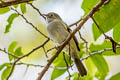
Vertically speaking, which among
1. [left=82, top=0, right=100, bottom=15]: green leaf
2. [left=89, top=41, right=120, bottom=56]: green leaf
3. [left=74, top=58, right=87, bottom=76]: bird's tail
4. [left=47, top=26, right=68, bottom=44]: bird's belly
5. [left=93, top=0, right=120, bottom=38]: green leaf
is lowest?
[left=74, top=58, right=87, bottom=76]: bird's tail

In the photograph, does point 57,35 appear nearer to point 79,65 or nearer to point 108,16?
point 79,65

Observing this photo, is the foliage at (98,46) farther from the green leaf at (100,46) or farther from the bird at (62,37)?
the bird at (62,37)

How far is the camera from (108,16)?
120 cm

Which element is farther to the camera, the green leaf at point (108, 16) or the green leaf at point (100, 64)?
the green leaf at point (100, 64)

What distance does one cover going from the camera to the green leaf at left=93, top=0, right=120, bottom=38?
1.18 meters

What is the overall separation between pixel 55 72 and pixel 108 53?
372 mm

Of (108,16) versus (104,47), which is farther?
(104,47)

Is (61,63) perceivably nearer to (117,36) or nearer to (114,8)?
(117,36)

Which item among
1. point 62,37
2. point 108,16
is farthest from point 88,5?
point 62,37

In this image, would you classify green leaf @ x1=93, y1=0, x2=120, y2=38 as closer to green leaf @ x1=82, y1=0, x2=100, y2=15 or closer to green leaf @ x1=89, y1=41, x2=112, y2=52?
green leaf @ x1=82, y1=0, x2=100, y2=15

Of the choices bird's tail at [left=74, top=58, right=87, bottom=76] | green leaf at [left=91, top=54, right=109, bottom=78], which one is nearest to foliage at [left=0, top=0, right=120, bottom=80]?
green leaf at [left=91, top=54, right=109, bottom=78]

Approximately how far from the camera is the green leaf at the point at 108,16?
1.18 meters

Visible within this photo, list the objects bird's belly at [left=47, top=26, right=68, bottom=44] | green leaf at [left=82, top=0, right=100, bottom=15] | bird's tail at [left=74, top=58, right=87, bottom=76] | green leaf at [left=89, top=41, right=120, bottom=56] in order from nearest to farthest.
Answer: green leaf at [left=82, top=0, right=100, bottom=15] → green leaf at [left=89, top=41, right=120, bottom=56] → bird's tail at [left=74, top=58, right=87, bottom=76] → bird's belly at [left=47, top=26, right=68, bottom=44]

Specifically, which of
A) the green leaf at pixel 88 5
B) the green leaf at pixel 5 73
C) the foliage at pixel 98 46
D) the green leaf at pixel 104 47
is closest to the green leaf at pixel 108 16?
the foliage at pixel 98 46
